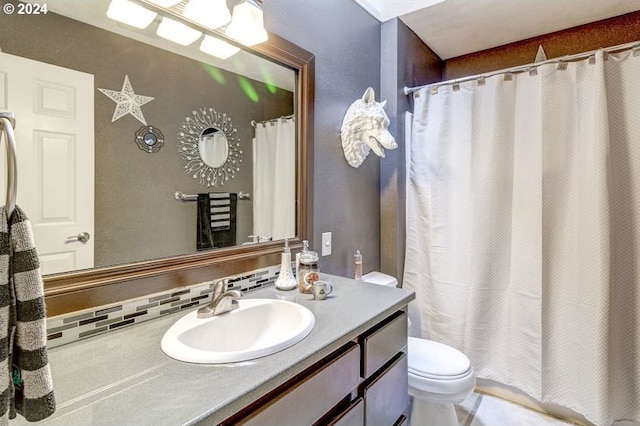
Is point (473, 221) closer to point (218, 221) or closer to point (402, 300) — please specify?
point (402, 300)

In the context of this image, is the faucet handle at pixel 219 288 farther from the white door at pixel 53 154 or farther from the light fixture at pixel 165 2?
the light fixture at pixel 165 2

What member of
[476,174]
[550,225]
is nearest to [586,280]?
[550,225]

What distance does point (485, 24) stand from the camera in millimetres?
2219

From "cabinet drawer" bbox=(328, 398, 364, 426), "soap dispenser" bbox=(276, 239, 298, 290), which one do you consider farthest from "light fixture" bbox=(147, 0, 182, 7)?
"cabinet drawer" bbox=(328, 398, 364, 426)

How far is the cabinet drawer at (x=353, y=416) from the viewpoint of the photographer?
96cm

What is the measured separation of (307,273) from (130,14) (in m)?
1.09

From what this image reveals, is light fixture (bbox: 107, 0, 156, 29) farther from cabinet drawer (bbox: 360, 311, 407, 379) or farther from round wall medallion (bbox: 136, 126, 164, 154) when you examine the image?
cabinet drawer (bbox: 360, 311, 407, 379)

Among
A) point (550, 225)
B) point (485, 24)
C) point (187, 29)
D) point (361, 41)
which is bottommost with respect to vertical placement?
point (550, 225)

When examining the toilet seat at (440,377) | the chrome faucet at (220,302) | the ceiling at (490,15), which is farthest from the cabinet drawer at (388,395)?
the ceiling at (490,15)

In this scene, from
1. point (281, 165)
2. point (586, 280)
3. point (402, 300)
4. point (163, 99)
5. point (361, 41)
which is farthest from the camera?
point (361, 41)

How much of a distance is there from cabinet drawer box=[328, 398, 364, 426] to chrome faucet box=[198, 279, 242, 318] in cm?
48

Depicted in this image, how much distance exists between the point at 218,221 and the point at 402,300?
2.58 ft

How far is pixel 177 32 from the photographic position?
117 cm

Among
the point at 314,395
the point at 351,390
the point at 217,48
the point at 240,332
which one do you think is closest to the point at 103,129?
the point at 217,48
